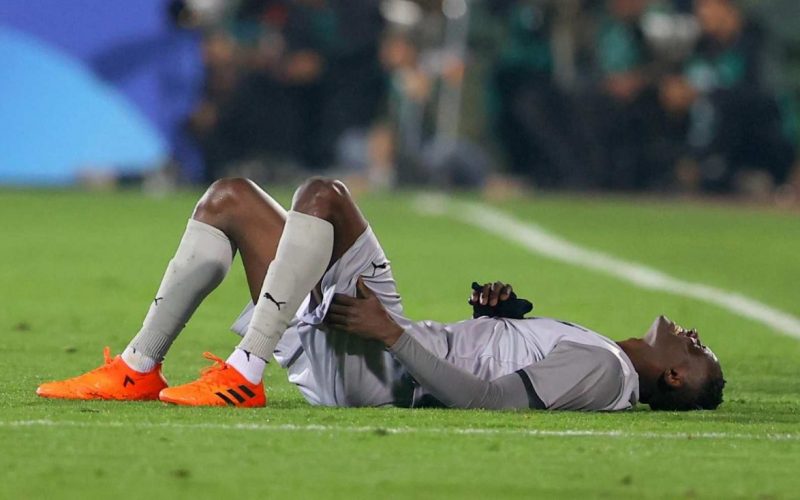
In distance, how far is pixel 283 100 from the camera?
837 inches

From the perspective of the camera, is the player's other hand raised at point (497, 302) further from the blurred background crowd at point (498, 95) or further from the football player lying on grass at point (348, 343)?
the blurred background crowd at point (498, 95)

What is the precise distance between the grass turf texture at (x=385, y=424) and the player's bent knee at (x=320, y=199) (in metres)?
0.64

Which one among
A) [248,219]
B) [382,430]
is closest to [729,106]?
[248,219]

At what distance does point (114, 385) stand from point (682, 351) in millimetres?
1842

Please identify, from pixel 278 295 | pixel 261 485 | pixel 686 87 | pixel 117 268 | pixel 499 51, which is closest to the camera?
pixel 261 485

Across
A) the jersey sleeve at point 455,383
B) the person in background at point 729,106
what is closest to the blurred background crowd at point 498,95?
the person in background at point 729,106

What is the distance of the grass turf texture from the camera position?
16.1 feet

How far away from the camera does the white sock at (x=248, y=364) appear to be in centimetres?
608

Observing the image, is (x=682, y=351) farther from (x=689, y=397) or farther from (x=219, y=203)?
(x=219, y=203)

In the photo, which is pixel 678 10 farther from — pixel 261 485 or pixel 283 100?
pixel 261 485

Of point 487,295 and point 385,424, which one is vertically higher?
point 487,295

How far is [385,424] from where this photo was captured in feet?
19.2

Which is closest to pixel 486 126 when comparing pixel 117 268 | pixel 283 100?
pixel 283 100

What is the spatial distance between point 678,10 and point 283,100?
459 cm
